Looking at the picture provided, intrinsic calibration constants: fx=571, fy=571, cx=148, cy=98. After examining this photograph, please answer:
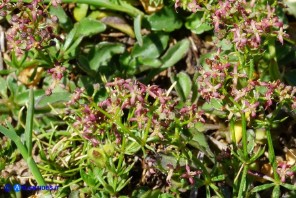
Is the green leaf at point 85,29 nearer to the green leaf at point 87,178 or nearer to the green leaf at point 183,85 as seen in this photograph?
the green leaf at point 183,85

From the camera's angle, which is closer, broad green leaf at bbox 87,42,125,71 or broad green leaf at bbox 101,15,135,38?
broad green leaf at bbox 87,42,125,71

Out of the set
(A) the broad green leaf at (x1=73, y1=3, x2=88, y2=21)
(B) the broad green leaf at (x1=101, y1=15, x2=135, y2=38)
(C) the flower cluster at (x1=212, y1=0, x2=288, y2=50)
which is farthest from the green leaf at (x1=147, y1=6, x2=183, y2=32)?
(C) the flower cluster at (x1=212, y1=0, x2=288, y2=50)

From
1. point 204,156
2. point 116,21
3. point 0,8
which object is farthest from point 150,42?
point 0,8

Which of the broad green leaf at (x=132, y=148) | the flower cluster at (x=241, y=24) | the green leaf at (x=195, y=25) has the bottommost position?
the broad green leaf at (x=132, y=148)

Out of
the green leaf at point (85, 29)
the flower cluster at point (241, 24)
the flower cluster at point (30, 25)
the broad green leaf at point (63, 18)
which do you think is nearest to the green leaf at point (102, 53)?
the green leaf at point (85, 29)

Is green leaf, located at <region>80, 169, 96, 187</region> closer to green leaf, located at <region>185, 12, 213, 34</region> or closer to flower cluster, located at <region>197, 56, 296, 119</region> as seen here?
flower cluster, located at <region>197, 56, 296, 119</region>

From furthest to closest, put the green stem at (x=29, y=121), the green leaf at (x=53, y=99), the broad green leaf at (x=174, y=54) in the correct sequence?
1. the broad green leaf at (x=174, y=54)
2. the green leaf at (x=53, y=99)
3. the green stem at (x=29, y=121)

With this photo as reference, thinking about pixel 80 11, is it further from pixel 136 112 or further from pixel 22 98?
pixel 136 112
